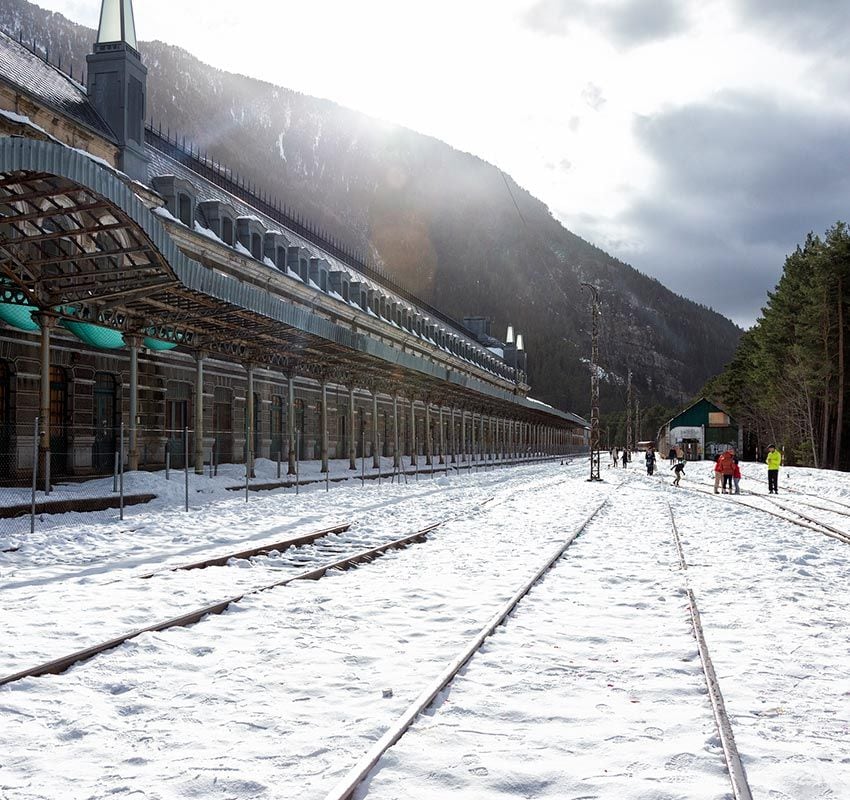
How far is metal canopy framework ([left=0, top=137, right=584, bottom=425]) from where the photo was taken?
45.0 feet

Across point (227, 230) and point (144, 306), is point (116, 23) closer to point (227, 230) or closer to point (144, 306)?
point (227, 230)

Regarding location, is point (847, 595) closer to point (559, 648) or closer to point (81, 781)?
point (559, 648)

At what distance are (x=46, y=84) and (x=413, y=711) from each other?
100 feet

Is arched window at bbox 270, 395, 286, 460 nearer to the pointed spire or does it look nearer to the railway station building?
the railway station building

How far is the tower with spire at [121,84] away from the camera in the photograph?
1237 inches

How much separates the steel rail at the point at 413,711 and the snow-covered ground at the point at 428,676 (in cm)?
7

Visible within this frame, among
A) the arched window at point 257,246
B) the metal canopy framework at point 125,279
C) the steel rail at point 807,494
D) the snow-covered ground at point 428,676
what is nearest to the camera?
the snow-covered ground at point 428,676

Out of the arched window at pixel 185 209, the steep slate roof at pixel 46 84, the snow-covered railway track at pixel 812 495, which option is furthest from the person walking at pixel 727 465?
the steep slate roof at pixel 46 84

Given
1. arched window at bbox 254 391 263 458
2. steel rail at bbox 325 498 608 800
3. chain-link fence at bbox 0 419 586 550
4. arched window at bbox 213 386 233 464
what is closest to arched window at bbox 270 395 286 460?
arched window at bbox 254 391 263 458

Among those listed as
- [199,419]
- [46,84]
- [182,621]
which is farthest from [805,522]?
[46,84]

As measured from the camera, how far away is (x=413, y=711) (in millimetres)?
4941

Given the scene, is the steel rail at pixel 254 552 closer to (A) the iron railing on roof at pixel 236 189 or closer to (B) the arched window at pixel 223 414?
(B) the arched window at pixel 223 414

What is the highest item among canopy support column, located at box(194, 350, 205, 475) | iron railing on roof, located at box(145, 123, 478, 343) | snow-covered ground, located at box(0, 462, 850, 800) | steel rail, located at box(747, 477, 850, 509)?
iron railing on roof, located at box(145, 123, 478, 343)

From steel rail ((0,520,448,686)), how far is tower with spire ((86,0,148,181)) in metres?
25.1
